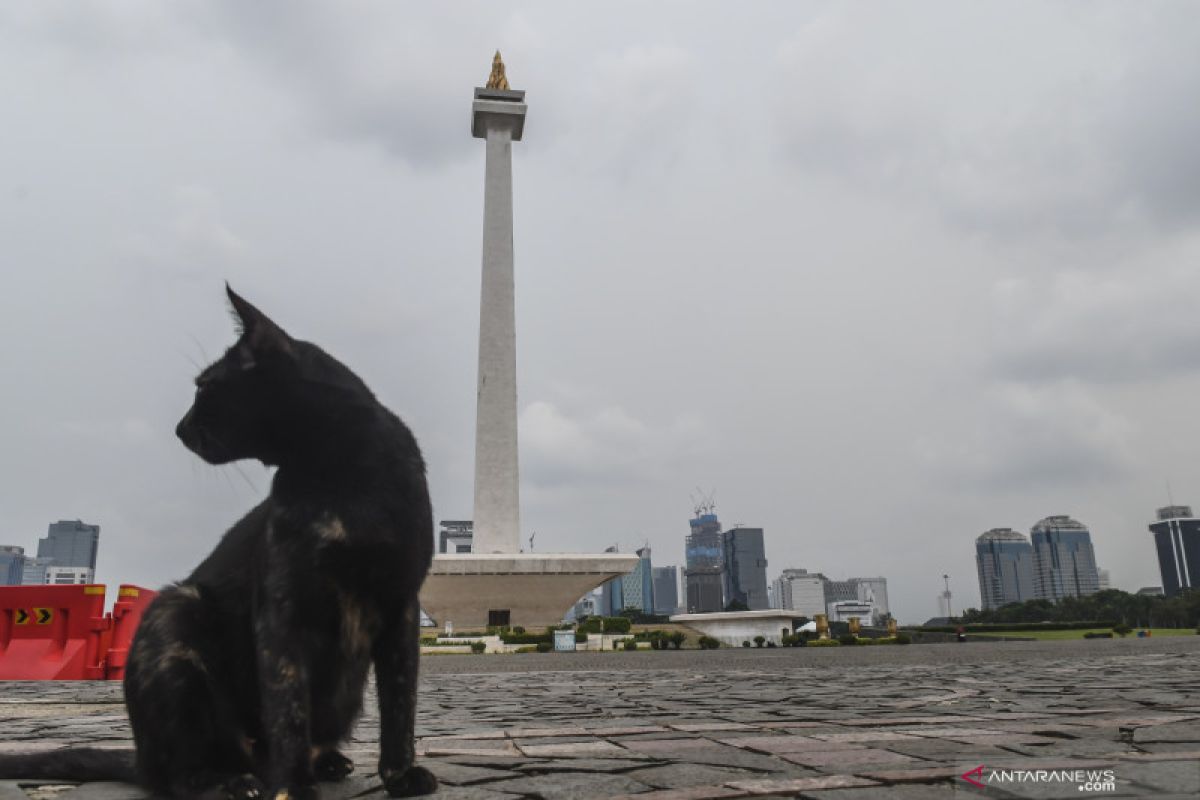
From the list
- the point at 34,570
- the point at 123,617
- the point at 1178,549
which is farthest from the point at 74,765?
the point at 34,570

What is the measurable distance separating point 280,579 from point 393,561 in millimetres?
357

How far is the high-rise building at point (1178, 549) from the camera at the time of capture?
104 meters

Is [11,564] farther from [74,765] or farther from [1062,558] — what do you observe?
[1062,558]

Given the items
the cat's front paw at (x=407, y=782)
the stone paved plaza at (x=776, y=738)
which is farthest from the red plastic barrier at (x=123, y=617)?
the cat's front paw at (x=407, y=782)

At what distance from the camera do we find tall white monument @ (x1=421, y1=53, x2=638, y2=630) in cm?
3669

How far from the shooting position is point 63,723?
5.98 meters

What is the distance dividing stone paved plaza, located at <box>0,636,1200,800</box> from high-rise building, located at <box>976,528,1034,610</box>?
143630mm

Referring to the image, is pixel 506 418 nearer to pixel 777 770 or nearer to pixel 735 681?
pixel 735 681

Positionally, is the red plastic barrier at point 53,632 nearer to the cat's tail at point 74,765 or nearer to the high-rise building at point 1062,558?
the cat's tail at point 74,765

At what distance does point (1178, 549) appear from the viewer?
10762 centimetres

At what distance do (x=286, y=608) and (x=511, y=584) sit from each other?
35870mm

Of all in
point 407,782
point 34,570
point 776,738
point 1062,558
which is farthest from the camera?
point 34,570

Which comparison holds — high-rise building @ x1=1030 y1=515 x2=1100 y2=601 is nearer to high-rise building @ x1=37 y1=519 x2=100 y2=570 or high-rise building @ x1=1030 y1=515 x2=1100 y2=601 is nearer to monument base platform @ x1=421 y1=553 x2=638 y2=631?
monument base platform @ x1=421 y1=553 x2=638 y2=631

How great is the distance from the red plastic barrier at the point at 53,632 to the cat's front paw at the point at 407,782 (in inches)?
469
